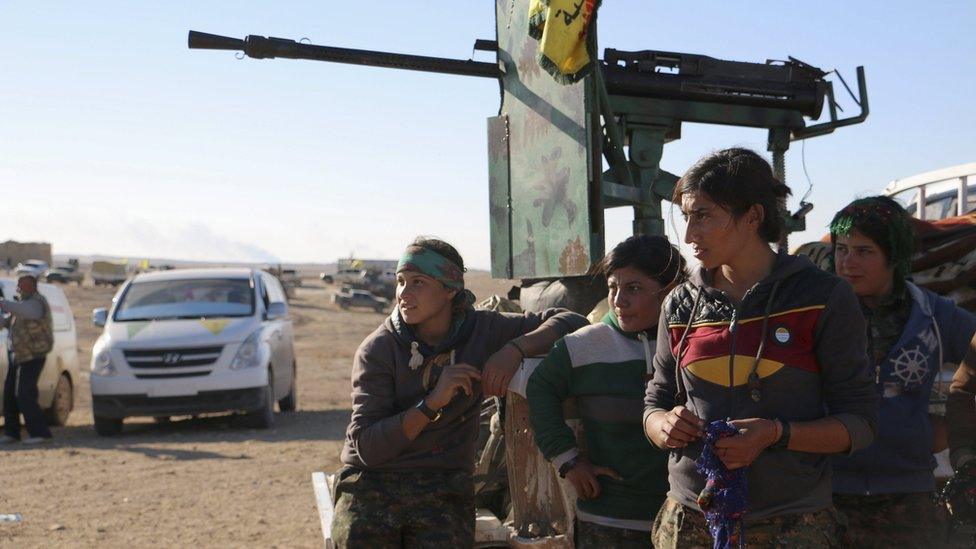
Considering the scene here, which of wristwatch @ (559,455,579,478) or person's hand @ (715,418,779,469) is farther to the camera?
wristwatch @ (559,455,579,478)

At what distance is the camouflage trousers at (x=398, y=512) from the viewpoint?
3.51 metres

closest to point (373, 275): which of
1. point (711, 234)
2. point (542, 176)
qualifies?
point (542, 176)

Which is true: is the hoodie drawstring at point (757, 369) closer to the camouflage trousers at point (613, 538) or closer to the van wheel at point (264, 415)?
the camouflage trousers at point (613, 538)

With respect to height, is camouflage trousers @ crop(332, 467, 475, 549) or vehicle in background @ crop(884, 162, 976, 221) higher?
vehicle in background @ crop(884, 162, 976, 221)

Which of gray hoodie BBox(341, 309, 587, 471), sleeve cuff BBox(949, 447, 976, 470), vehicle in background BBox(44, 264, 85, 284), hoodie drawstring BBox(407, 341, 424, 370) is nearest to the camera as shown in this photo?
gray hoodie BBox(341, 309, 587, 471)

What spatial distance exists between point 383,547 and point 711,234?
1.52 meters

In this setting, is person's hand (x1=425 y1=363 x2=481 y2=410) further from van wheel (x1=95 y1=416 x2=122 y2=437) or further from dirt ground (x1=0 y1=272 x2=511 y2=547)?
van wheel (x1=95 y1=416 x2=122 y2=437)

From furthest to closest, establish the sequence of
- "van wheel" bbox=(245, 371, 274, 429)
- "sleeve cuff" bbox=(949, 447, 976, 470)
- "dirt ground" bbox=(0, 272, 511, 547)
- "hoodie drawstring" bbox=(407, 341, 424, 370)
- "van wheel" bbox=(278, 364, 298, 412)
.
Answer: "van wheel" bbox=(278, 364, 298, 412)
"van wheel" bbox=(245, 371, 274, 429)
"dirt ground" bbox=(0, 272, 511, 547)
"sleeve cuff" bbox=(949, 447, 976, 470)
"hoodie drawstring" bbox=(407, 341, 424, 370)

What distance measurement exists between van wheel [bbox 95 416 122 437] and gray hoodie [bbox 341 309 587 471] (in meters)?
9.66

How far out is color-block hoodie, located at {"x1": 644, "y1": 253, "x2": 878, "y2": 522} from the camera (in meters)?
2.55

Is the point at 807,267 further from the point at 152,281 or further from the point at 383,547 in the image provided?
the point at 152,281

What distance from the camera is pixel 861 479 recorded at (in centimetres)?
325

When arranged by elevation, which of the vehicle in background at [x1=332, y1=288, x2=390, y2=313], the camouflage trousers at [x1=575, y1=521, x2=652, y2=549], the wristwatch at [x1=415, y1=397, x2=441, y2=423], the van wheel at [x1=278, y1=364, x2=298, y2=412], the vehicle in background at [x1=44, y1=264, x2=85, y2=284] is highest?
the wristwatch at [x1=415, y1=397, x2=441, y2=423]

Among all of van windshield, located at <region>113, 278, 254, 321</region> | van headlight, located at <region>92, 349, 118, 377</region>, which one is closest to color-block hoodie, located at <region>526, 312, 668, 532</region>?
van headlight, located at <region>92, 349, 118, 377</region>
